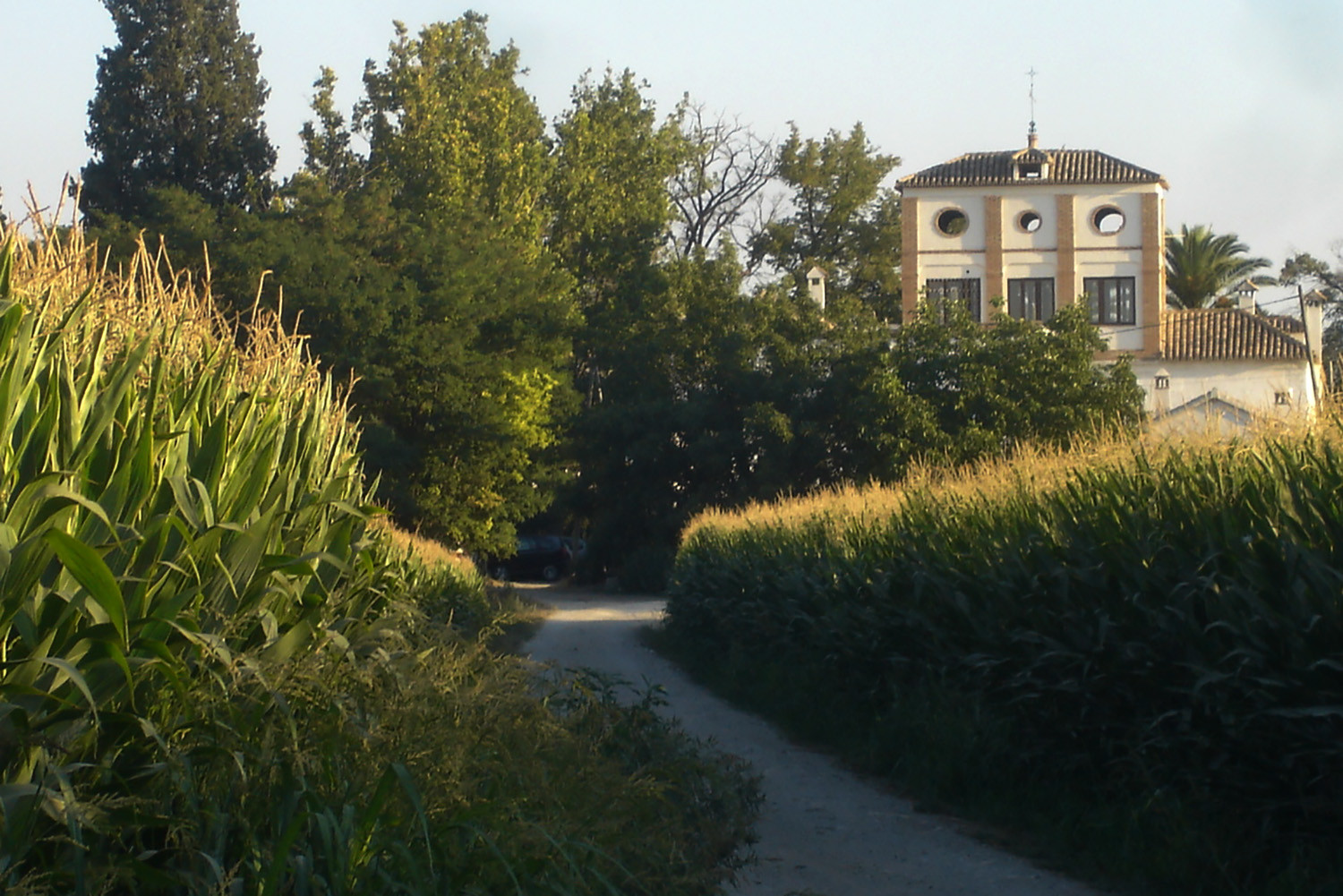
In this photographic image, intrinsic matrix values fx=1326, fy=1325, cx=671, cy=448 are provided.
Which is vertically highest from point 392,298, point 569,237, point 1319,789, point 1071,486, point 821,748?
point 569,237

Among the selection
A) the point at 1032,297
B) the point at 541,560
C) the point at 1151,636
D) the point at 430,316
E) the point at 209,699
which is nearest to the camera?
the point at 209,699

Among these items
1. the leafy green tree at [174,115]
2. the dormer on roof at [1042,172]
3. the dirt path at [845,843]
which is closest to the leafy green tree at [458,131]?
the leafy green tree at [174,115]

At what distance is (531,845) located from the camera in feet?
14.1

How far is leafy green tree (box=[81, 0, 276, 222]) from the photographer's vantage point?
45.6m

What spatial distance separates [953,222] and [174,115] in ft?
97.2

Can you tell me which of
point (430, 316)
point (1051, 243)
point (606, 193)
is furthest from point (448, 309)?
point (1051, 243)

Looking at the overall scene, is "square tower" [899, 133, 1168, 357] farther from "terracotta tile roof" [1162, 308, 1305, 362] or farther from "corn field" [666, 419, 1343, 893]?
"corn field" [666, 419, 1343, 893]

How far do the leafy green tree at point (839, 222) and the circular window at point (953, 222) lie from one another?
8846 mm

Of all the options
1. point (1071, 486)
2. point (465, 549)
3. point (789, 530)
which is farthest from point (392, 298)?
point (1071, 486)

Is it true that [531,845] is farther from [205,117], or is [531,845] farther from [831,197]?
[831,197]

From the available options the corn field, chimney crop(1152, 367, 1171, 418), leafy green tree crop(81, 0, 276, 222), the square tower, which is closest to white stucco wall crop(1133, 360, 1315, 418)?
chimney crop(1152, 367, 1171, 418)

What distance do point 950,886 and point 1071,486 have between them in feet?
9.72

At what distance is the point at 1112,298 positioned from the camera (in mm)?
51562

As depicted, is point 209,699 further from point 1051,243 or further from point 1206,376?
point 1051,243
